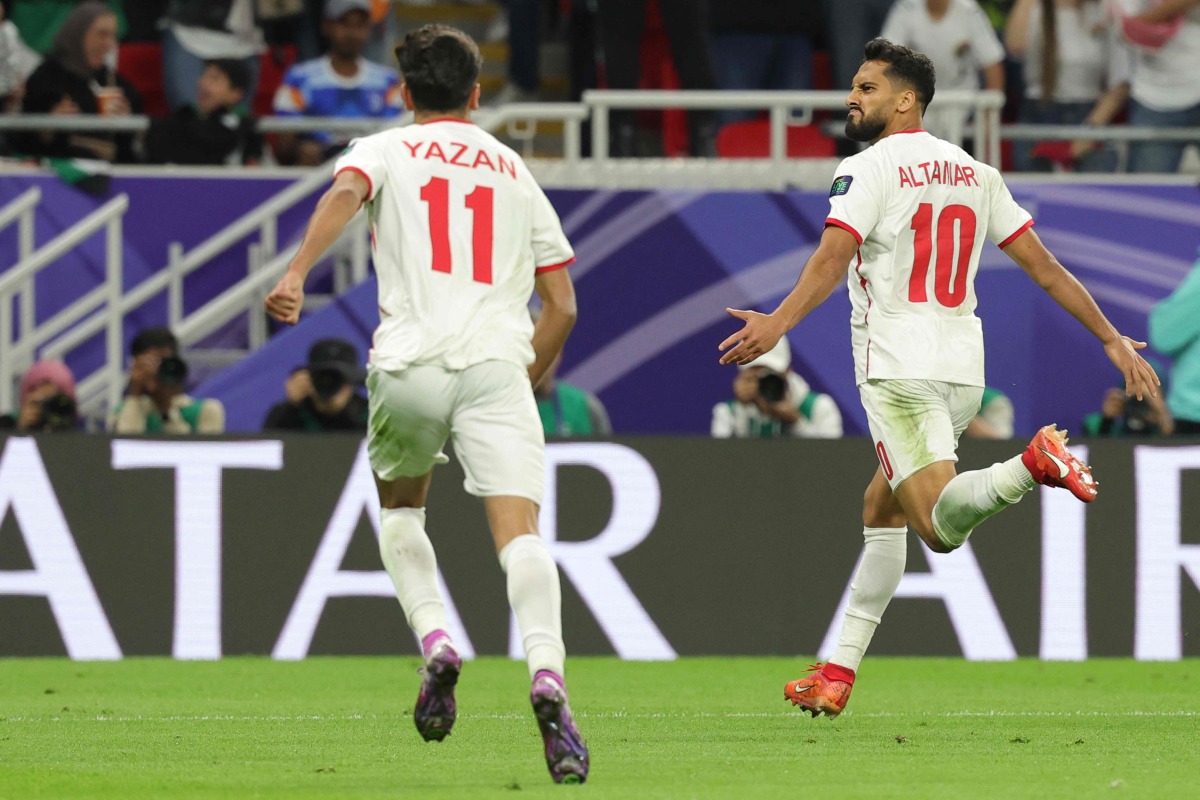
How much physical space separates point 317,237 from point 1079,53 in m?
10.2

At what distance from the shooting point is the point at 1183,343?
13.0 m

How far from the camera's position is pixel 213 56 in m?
15.0

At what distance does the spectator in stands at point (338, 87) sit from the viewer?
1453cm

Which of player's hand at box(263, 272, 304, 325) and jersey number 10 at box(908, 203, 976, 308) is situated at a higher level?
player's hand at box(263, 272, 304, 325)

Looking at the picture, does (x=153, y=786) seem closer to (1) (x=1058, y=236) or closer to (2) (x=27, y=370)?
(2) (x=27, y=370)

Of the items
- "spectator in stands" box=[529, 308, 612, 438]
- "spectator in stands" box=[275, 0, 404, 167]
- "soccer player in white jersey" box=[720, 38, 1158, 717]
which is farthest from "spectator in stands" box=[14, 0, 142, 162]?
"soccer player in white jersey" box=[720, 38, 1158, 717]

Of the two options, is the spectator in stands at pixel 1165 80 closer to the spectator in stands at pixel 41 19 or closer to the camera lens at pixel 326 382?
the camera lens at pixel 326 382

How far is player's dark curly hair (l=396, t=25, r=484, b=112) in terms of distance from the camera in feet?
20.4

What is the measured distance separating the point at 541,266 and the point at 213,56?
922cm

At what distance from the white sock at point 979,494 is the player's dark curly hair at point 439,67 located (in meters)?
2.14

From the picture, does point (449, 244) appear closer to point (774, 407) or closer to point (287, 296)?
point (287, 296)

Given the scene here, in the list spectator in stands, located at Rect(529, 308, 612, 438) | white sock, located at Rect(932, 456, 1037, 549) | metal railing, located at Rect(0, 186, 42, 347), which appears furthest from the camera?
metal railing, located at Rect(0, 186, 42, 347)

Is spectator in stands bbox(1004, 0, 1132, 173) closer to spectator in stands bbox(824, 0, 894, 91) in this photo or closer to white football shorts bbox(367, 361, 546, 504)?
spectator in stands bbox(824, 0, 894, 91)

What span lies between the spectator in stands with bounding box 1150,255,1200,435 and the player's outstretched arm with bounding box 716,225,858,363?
587cm
